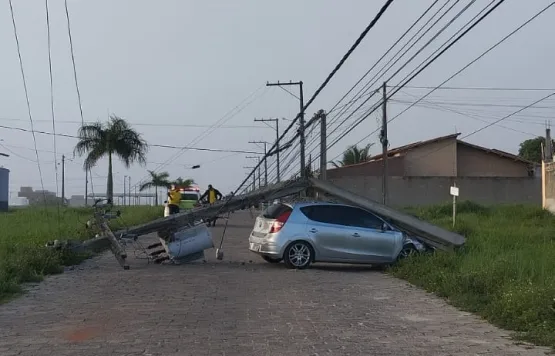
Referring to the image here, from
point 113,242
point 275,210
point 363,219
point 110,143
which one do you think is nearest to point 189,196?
point 110,143

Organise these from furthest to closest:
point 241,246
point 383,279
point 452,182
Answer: point 452,182 → point 241,246 → point 383,279

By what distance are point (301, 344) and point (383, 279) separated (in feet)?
23.2

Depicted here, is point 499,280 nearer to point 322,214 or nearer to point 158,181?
point 322,214

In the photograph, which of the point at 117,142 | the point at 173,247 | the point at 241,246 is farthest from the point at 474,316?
the point at 117,142

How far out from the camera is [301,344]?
8359mm

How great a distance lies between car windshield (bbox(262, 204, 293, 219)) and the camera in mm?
16828

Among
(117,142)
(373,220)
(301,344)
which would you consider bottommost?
(301,344)

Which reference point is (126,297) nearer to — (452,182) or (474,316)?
(474,316)

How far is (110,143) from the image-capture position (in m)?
47.2

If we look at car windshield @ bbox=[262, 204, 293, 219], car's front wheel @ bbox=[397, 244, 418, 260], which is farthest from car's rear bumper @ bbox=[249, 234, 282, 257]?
car's front wheel @ bbox=[397, 244, 418, 260]

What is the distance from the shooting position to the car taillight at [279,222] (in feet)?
54.2

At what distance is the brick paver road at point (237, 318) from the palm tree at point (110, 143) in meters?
32.7

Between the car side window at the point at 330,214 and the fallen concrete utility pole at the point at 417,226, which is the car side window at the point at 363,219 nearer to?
the car side window at the point at 330,214

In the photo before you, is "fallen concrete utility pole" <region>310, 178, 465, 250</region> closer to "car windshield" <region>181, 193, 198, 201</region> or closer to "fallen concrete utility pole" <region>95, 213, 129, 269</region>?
"fallen concrete utility pole" <region>95, 213, 129, 269</region>
